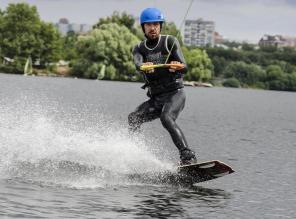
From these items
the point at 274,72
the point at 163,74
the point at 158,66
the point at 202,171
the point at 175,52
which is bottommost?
the point at 202,171

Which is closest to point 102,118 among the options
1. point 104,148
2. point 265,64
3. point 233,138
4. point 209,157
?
point 233,138

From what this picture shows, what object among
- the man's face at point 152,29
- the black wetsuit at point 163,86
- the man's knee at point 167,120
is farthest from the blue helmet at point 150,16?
the man's knee at point 167,120

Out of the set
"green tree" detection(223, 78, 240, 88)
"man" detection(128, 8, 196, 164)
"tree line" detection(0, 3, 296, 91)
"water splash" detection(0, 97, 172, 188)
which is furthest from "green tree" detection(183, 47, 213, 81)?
"man" detection(128, 8, 196, 164)

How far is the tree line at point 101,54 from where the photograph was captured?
101500mm

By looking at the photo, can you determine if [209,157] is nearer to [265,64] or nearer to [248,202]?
[248,202]

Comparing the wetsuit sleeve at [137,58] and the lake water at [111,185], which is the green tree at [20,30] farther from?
Result: the wetsuit sleeve at [137,58]

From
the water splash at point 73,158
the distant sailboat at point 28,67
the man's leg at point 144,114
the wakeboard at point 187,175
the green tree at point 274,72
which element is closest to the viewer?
the wakeboard at point 187,175

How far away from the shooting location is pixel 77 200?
Result: 1283 cm

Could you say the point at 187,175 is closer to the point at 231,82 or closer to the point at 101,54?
the point at 101,54


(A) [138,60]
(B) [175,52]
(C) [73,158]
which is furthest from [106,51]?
(B) [175,52]

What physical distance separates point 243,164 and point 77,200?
9.20 m

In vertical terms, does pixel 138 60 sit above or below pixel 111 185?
above

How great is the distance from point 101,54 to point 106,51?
84 cm

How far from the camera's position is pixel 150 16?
47.7ft
